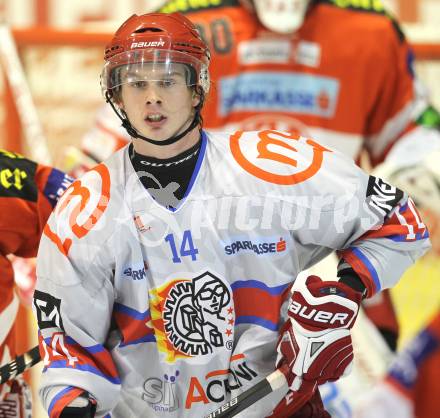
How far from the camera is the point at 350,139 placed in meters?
3.89

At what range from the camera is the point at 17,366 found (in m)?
2.84

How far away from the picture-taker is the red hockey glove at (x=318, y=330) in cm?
254

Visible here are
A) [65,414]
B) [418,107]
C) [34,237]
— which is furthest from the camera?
[418,107]

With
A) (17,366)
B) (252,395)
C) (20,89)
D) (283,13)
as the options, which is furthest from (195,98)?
(20,89)

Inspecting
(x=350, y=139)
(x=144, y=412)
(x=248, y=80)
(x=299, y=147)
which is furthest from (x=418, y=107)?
(x=144, y=412)

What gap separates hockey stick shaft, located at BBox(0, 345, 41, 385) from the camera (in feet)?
9.32

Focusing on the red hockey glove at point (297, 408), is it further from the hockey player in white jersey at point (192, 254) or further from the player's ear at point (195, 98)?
the player's ear at point (195, 98)

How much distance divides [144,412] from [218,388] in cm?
16

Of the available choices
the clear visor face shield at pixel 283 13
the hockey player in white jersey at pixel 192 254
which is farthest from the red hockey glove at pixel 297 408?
the clear visor face shield at pixel 283 13

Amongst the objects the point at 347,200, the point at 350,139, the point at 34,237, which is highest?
the point at 347,200

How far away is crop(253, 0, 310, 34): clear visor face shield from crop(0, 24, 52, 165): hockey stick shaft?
47.5 inches

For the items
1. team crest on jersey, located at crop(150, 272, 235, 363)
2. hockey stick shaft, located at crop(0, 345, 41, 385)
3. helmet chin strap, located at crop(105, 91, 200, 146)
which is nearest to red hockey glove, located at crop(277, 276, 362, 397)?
team crest on jersey, located at crop(150, 272, 235, 363)

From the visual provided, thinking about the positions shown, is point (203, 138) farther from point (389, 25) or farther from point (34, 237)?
point (389, 25)

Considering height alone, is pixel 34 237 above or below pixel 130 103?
below
